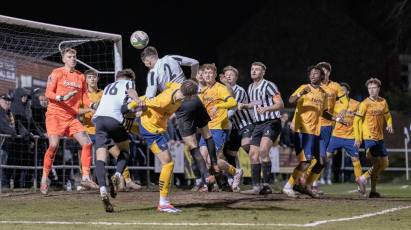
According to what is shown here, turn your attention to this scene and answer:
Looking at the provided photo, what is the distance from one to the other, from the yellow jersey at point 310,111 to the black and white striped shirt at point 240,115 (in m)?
0.98

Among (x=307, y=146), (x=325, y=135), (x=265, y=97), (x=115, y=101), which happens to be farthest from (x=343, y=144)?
(x=115, y=101)

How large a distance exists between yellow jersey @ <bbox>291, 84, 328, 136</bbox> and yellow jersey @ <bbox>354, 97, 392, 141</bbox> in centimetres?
171

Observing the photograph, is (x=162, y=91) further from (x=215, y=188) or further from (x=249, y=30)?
(x=249, y=30)

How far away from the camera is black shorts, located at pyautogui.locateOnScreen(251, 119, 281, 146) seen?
1734 cm

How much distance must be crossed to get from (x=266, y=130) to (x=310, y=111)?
877mm

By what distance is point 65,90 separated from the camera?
17234 mm

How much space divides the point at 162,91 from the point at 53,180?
695 cm

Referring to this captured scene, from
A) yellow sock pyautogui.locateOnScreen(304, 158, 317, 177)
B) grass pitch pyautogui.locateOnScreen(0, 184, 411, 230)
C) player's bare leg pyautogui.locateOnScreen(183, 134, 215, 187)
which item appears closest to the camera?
grass pitch pyautogui.locateOnScreen(0, 184, 411, 230)

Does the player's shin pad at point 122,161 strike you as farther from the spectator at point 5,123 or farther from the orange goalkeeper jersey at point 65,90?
the spectator at point 5,123

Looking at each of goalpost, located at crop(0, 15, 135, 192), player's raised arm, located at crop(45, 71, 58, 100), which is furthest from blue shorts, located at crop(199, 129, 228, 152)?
player's raised arm, located at crop(45, 71, 58, 100)

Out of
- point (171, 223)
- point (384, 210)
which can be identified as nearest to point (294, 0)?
point (384, 210)

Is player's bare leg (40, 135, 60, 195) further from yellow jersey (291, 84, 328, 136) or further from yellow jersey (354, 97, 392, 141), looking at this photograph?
yellow jersey (354, 97, 392, 141)

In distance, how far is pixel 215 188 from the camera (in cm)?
1830

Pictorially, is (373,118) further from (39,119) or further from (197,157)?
(39,119)
